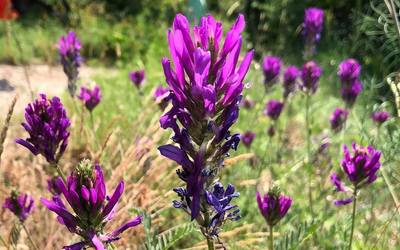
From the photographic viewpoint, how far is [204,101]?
3.76ft

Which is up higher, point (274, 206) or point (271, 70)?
point (271, 70)

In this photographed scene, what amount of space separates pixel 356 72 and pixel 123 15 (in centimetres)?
1086

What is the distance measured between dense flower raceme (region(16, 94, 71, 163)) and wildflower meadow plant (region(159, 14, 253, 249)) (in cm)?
70

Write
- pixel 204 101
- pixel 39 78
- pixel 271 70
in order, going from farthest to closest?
pixel 39 78 < pixel 271 70 < pixel 204 101

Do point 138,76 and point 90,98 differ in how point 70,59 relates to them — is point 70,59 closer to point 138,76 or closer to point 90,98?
point 90,98

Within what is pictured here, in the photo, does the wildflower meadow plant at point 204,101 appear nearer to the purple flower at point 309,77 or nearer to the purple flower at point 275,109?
the purple flower at point 309,77

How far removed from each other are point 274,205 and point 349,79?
5.61 ft

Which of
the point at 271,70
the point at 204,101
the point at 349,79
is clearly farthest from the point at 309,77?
the point at 204,101

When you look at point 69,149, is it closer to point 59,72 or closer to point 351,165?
point 351,165

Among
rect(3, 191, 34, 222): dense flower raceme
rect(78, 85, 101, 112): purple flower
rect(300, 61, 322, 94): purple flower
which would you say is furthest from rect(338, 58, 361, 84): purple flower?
rect(3, 191, 34, 222): dense flower raceme

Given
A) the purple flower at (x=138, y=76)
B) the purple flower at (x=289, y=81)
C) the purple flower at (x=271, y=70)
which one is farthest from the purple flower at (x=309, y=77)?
the purple flower at (x=138, y=76)

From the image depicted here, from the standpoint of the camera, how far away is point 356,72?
329 cm

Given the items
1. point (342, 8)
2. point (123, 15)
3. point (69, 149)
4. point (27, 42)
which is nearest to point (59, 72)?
point (27, 42)

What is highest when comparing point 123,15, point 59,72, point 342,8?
point 123,15
